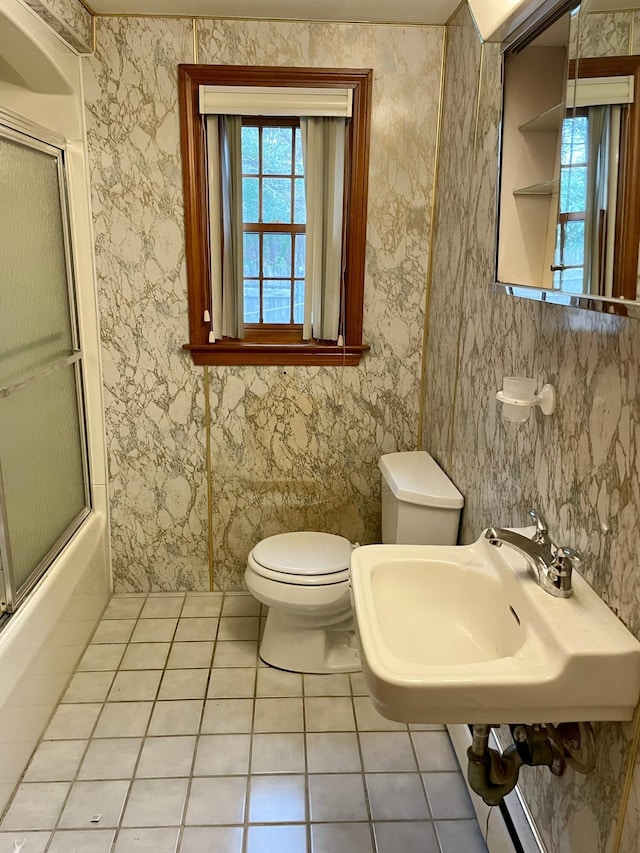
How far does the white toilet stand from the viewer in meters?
2.21

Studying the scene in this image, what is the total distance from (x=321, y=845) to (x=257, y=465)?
57.0 inches

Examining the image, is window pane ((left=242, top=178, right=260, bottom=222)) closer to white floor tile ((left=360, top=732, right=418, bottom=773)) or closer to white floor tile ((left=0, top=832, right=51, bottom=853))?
white floor tile ((left=360, top=732, right=418, bottom=773))

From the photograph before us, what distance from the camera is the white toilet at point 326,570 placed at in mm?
2215

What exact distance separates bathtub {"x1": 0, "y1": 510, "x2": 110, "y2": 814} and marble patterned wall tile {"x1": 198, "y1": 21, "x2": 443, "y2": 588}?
0.54 meters

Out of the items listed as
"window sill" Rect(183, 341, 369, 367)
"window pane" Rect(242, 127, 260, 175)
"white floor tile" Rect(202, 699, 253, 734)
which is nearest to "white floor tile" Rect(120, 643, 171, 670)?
"white floor tile" Rect(202, 699, 253, 734)

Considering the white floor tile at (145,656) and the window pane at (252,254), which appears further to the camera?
the window pane at (252,254)

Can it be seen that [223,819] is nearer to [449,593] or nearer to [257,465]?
[449,593]

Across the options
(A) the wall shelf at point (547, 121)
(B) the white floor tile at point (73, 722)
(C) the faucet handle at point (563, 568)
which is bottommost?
(B) the white floor tile at point (73, 722)

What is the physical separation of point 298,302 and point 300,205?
38 centimetres

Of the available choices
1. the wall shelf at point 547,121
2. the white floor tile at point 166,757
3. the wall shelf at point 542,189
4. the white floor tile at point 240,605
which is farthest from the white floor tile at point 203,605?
the wall shelf at point 547,121

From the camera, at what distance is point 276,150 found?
2.55 metres

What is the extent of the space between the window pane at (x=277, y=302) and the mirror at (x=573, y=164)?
4.05ft

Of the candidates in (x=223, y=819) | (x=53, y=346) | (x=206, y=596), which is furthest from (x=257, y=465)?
(x=223, y=819)

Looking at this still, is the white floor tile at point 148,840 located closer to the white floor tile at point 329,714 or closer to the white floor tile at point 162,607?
the white floor tile at point 329,714
